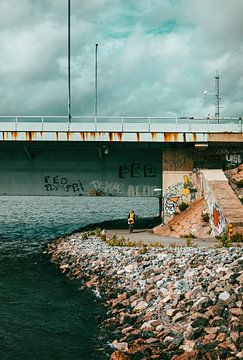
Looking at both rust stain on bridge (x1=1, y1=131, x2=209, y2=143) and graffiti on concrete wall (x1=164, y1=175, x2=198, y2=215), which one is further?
graffiti on concrete wall (x1=164, y1=175, x2=198, y2=215)

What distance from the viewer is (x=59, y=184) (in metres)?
38.8

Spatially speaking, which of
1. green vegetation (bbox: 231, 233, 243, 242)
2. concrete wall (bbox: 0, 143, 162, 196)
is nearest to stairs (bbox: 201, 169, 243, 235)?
green vegetation (bbox: 231, 233, 243, 242)

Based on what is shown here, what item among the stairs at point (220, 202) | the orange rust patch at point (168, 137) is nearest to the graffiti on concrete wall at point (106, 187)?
the orange rust patch at point (168, 137)

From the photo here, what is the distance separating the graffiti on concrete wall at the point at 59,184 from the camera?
38812 mm

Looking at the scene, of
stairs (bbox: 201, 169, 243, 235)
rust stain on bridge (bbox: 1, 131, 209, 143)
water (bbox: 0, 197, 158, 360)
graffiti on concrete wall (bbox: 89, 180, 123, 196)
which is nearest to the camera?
water (bbox: 0, 197, 158, 360)

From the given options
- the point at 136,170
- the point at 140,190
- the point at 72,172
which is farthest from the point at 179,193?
the point at 72,172

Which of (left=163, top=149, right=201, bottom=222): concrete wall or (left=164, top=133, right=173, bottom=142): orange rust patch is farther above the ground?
(left=164, top=133, right=173, bottom=142): orange rust patch

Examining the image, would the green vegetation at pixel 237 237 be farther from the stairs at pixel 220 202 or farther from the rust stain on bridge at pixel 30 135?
the rust stain on bridge at pixel 30 135

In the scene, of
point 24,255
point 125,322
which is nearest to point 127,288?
point 125,322

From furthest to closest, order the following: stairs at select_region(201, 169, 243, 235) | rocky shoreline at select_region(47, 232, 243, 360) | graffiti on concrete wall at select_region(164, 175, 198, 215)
Result: 1. graffiti on concrete wall at select_region(164, 175, 198, 215)
2. stairs at select_region(201, 169, 243, 235)
3. rocky shoreline at select_region(47, 232, 243, 360)

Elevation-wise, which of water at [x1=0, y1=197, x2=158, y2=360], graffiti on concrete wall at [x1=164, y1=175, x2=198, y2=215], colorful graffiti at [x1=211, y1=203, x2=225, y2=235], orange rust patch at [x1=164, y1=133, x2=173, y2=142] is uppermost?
orange rust patch at [x1=164, y1=133, x2=173, y2=142]

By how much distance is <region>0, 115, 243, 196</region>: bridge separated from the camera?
117 feet

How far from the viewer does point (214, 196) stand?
101ft

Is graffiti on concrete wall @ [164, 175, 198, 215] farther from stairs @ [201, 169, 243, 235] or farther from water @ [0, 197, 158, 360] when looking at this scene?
water @ [0, 197, 158, 360]
